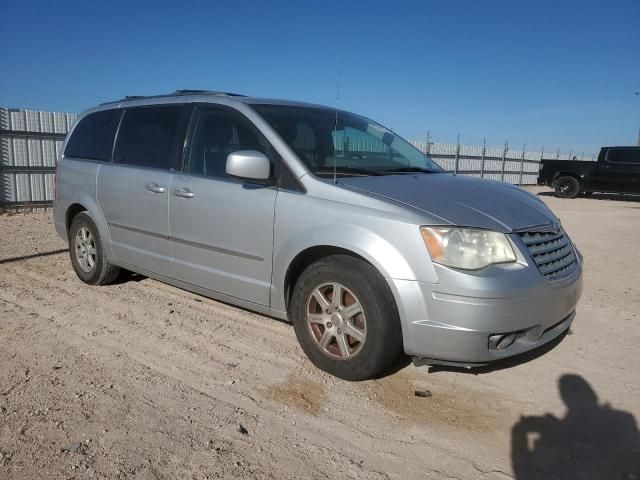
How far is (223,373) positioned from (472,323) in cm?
165

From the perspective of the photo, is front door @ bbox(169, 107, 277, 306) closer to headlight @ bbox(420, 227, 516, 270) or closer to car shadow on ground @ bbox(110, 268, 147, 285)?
headlight @ bbox(420, 227, 516, 270)

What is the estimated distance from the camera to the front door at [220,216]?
3.61m

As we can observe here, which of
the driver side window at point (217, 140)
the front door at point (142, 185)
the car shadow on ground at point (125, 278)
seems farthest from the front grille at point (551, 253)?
the car shadow on ground at point (125, 278)

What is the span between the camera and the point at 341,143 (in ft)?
13.1

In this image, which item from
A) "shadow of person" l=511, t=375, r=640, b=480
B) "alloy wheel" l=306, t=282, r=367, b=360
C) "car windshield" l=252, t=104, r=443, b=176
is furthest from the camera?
"car windshield" l=252, t=104, r=443, b=176

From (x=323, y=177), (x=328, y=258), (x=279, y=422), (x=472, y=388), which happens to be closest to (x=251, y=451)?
(x=279, y=422)

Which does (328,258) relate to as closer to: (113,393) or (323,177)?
(323,177)

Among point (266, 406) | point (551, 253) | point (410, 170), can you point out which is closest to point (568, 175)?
point (410, 170)

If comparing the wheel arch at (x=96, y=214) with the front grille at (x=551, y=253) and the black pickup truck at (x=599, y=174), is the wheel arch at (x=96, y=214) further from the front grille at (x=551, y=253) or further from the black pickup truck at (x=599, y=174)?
the black pickup truck at (x=599, y=174)

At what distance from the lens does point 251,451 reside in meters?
2.54

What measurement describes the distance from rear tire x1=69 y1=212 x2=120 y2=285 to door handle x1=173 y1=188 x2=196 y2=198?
4.82 ft

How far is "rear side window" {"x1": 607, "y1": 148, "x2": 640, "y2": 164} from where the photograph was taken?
687 inches

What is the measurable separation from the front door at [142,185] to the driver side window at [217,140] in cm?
20

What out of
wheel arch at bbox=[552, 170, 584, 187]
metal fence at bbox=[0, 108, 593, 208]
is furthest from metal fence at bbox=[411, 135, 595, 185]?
metal fence at bbox=[0, 108, 593, 208]
